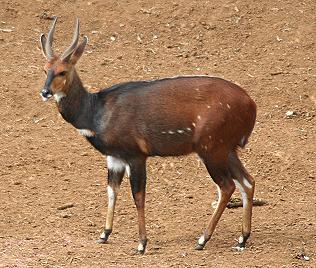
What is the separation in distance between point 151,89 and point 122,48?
5.77m

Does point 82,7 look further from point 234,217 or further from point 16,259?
point 16,259

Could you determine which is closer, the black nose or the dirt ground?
the black nose

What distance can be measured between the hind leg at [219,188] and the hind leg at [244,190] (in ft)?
0.74

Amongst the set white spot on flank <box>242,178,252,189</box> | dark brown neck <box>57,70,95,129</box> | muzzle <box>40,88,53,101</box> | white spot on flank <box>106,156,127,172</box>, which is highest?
muzzle <box>40,88,53,101</box>

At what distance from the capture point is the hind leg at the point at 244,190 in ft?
32.6

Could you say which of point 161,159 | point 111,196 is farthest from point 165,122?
point 161,159

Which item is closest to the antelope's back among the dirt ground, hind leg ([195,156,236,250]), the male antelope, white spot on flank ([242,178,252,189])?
the male antelope

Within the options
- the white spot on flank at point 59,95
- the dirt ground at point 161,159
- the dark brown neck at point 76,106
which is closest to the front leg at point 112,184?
the dirt ground at point 161,159

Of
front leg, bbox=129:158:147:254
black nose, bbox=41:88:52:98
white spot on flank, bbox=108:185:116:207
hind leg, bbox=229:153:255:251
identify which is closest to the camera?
black nose, bbox=41:88:52:98

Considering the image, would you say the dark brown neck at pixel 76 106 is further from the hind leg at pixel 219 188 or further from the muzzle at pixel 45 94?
the hind leg at pixel 219 188

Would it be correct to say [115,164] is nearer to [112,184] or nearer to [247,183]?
[112,184]

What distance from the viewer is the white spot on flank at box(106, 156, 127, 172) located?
9961mm

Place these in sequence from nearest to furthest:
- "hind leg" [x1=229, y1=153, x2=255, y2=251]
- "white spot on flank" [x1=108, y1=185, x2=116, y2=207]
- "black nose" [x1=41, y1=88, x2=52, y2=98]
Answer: "black nose" [x1=41, y1=88, x2=52, y2=98] < "hind leg" [x1=229, y1=153, x2=255, y2=251] < "white spot on flank" [x1=108, y1=185, x2=116, y2=207]

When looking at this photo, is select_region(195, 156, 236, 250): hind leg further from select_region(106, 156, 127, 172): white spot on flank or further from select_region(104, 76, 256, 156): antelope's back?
select_region(106, 156, 127, 172): white spot on flank
